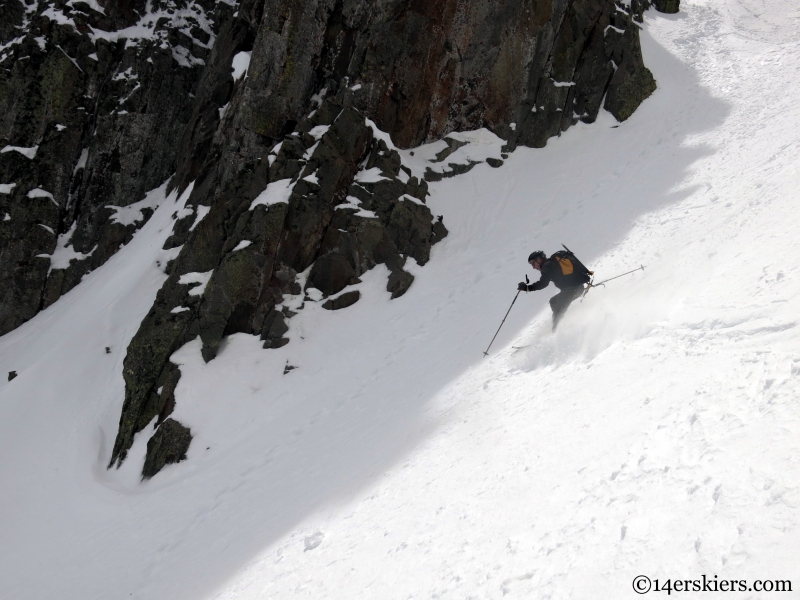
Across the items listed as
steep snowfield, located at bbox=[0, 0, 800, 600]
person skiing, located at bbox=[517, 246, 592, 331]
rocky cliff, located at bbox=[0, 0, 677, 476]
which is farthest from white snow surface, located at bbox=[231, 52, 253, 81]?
person skiing, located at bbox=[517, 246, 592, 331]

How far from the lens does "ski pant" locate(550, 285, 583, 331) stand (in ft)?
35.2

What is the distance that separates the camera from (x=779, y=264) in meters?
8.22

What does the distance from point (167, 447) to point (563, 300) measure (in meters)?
10.2

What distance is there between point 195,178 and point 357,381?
14.8 metres

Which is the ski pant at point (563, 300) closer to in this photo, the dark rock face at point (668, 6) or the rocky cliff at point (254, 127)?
the rocky cliff at point (254, 127)

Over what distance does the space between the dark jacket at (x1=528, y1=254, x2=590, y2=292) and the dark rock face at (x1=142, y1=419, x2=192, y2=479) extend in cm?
960

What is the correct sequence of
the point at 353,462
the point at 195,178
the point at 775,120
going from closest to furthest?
the point at 353,462 → the point at 775,120 → the point at 195,178

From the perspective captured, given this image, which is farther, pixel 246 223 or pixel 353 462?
pixel 246 223

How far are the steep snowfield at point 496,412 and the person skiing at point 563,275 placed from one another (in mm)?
405

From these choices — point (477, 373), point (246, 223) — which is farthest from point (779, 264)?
point (246, 223)

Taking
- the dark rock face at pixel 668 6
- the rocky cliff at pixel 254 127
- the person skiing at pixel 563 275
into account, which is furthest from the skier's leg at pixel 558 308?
the dark rock face at pixel 668 6

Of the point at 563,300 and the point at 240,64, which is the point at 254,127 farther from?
the point at 563,300

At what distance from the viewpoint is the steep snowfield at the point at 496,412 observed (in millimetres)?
5250

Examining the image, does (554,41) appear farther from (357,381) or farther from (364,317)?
(357,381)
